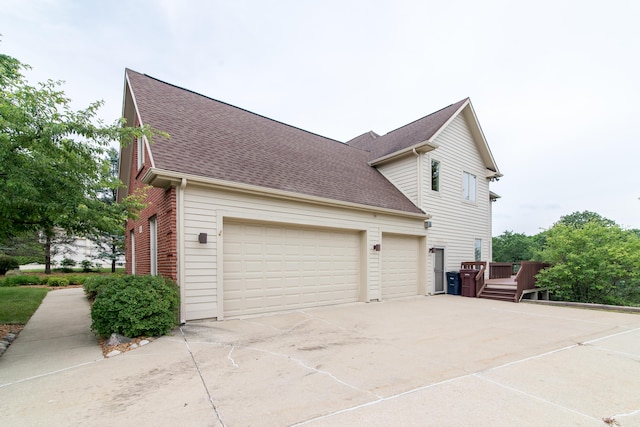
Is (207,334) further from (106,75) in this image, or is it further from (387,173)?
(106,75)

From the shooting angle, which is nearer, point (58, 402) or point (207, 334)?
point (58, 402)

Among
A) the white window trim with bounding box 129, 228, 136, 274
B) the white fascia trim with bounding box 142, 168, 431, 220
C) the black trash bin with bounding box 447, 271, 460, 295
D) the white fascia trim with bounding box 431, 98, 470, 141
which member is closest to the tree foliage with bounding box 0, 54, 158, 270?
the white fascia trim with bounding box 142, 168, 431, 220

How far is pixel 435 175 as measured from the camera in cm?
1259

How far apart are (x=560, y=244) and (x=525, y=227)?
54.4 ft

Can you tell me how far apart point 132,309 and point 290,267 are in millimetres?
3841

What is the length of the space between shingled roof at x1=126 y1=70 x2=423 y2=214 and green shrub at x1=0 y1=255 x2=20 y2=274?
1597cm

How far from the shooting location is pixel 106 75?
1131 centimetres

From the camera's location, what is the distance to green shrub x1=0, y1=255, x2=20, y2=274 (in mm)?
17250

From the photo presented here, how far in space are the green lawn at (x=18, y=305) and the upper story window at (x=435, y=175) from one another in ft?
44.1

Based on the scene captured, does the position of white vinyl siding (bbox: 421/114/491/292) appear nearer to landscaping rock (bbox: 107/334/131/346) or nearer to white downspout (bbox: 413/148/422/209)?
white downspout (bbox: 413/148/422/209)

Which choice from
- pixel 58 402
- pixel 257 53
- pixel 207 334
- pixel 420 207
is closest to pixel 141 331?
pixel 207 334

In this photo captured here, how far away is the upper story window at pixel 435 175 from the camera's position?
1248cm

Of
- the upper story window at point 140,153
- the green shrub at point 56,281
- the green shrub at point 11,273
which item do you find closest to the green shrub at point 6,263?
the green shrub at point 11,273

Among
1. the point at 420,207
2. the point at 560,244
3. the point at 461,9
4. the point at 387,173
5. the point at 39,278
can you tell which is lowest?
the point at 39,278
